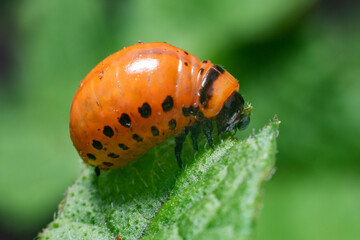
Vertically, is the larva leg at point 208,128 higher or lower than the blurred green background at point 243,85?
lower

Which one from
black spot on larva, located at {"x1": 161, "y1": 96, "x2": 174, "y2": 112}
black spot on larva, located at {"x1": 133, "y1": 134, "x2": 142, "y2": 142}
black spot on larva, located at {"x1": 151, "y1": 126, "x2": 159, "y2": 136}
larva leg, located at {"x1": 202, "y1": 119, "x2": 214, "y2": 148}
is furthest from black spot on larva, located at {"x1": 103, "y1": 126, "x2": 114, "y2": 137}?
larva leg, located at {"x1": 202, "y1": 119, "x2": 214, "y2": 148}

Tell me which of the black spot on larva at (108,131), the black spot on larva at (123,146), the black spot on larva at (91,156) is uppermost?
the black spot on larva at (108,131)

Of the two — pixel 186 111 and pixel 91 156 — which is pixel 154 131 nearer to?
pixel 186 111

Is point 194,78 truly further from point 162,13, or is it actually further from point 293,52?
point 162,13

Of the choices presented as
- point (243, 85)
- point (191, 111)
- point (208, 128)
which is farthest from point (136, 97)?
point (243, 85)

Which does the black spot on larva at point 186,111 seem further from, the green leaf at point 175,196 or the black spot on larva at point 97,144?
the black spot on larva at point 97,144

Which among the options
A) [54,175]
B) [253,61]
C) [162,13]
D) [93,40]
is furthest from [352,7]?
[54,175]

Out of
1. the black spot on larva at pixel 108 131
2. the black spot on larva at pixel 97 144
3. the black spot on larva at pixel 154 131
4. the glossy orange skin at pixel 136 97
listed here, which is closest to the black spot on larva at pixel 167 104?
the glossy orange skin at pixel 136 97
